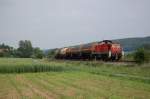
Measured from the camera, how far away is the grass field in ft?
53.6

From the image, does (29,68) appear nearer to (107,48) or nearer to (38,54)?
(107,48)

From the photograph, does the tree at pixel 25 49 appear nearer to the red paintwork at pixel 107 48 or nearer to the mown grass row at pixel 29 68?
the red paintwork at pixel 107 48

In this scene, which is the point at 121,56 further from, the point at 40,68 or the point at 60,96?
the point at 60,96

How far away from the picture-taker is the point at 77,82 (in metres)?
23.4

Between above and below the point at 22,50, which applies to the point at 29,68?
below

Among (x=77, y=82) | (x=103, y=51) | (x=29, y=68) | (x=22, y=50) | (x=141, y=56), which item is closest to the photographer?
(x=77, y=82)

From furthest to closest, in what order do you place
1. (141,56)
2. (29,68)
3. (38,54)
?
(38,54) → (29,68) → (141,56)

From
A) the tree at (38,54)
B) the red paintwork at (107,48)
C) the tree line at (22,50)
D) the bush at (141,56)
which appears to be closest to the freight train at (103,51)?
the red paintwork at (107,48)

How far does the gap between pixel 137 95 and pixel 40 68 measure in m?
26.9

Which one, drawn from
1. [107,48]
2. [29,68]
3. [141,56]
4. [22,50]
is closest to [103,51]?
[107,48]

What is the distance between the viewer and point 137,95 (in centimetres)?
1593

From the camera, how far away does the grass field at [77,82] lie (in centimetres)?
1633

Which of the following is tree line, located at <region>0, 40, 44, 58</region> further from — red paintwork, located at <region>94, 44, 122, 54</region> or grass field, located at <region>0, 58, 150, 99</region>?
grass field, located at <region>0, 58, 150, 99</region>

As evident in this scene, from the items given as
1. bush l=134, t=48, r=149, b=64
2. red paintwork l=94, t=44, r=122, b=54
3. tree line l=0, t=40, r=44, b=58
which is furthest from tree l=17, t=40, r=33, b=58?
bush l=134, t=48, r=149, b=64
